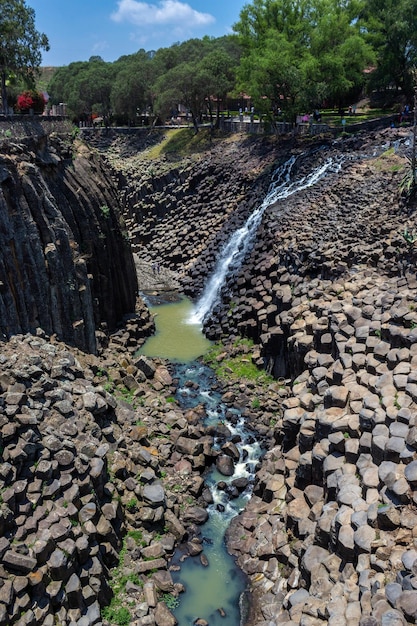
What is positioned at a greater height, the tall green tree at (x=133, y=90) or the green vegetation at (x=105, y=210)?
the tall green tree at (x=133, y=90)

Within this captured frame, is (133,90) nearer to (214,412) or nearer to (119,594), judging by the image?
(214,412)

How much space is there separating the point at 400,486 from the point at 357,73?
4496 cm

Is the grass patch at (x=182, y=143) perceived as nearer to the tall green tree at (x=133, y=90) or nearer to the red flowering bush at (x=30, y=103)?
the tall green tree at (x=133, y=90)

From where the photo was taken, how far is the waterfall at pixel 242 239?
32906mm

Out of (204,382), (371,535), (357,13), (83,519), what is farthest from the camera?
(357,13)

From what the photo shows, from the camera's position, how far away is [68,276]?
2297 cm

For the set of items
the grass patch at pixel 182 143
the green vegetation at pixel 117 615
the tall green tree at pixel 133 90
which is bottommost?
the green vegetation at pixel 117 615

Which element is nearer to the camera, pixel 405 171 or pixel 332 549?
pixel 332 549

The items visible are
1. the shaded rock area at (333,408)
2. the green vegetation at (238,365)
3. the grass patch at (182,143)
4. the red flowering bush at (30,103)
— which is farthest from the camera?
the grass patch at (182,143)

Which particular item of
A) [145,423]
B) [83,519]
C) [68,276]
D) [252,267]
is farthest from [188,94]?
[83,519]

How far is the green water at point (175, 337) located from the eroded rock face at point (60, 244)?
91.6 inches

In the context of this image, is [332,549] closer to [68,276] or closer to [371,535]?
[371,535]

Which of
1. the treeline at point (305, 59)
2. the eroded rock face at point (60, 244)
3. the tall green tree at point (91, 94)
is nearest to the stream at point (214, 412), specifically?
the eroded rock face at point (60, 244)

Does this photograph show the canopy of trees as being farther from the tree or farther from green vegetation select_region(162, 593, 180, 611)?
green vegetation select_region(162, 593, 180, 611)
